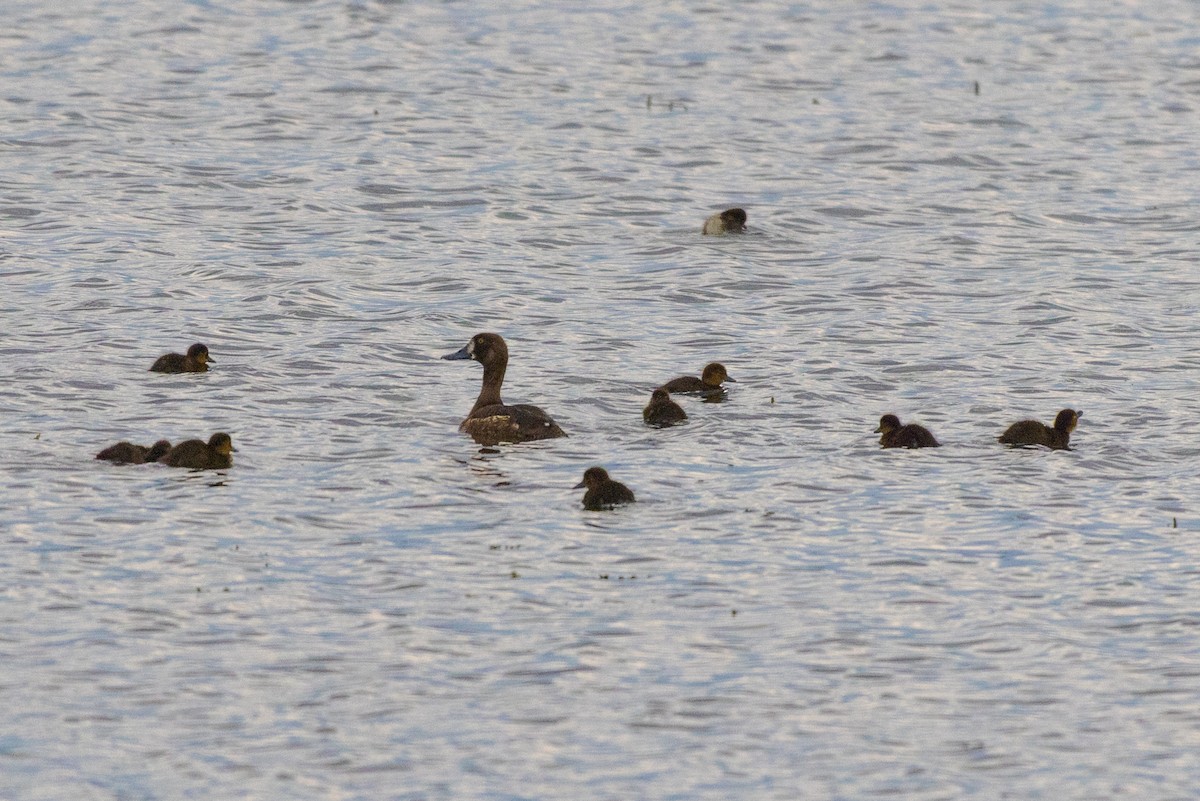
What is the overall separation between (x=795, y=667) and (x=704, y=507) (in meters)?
2.78

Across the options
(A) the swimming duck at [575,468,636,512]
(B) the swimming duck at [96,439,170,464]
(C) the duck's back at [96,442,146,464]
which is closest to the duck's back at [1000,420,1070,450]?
(A) the swimming duck at [575,468,636,512]

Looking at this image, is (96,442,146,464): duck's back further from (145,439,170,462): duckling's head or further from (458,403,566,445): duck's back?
(458,403,566,445): duck's back

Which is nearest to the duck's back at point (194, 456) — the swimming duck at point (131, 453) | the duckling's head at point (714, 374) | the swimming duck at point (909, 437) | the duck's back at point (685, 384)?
the swimming duck at point (131, 453)

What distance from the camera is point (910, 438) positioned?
14750 mm

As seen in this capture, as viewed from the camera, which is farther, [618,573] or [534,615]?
[618,573]

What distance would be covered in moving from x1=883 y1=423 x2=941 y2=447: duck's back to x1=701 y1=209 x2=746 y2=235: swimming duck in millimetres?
8568

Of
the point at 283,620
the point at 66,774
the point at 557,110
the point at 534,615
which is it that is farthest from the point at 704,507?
the point at 557,110

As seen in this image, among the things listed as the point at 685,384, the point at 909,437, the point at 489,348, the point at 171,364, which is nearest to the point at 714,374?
the point at 685,384

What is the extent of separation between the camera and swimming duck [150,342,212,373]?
16.8m

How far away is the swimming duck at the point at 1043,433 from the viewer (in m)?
14.7

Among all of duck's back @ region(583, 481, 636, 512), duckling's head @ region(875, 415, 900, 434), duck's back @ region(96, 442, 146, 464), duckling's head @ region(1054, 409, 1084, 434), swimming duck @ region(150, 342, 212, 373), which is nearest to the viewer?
duck's back @ region(583, 481, 636, 512)

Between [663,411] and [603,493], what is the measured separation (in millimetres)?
2643

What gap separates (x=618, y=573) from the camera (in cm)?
1196

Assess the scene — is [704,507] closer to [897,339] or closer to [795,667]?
[795,667]
